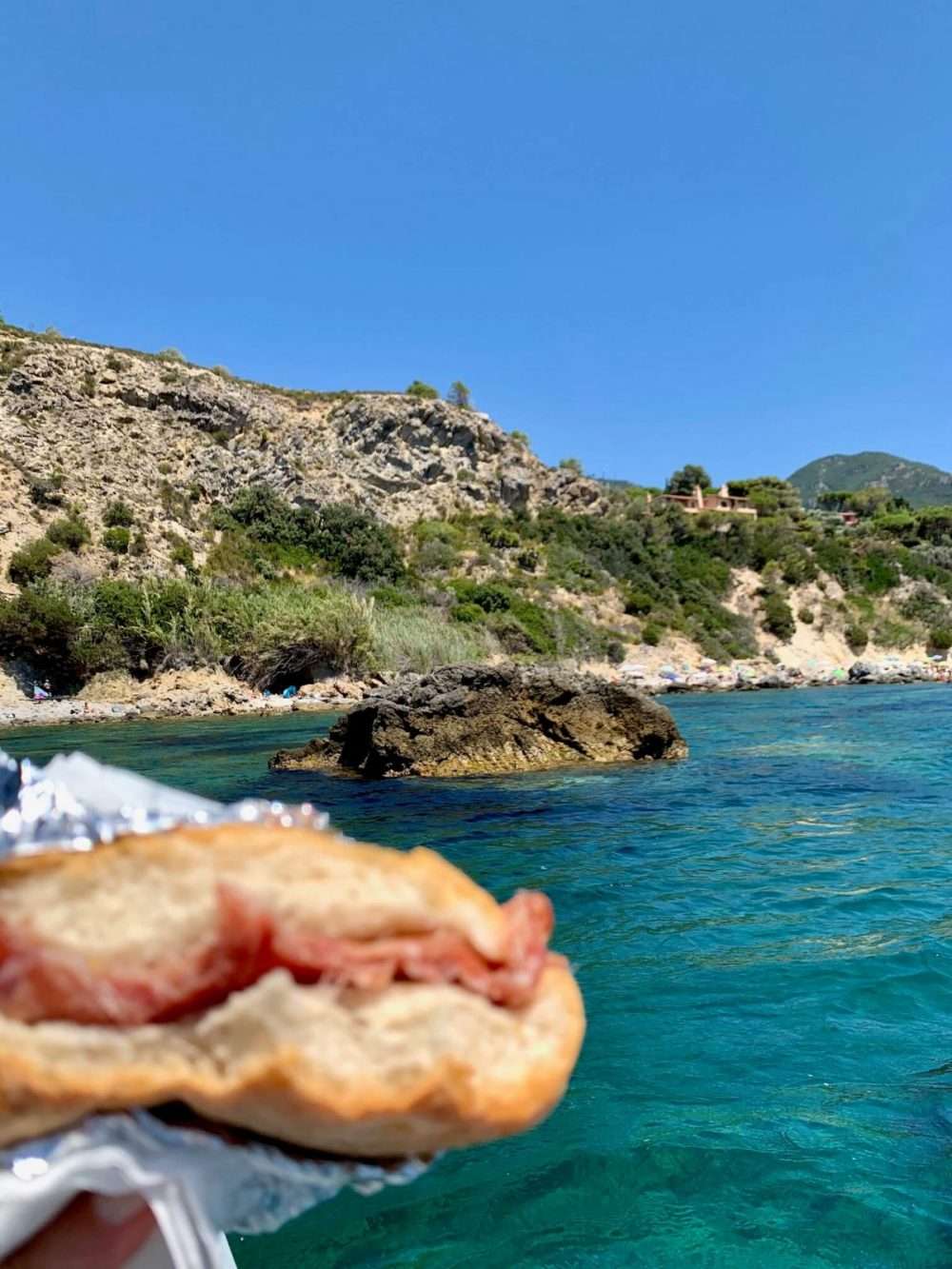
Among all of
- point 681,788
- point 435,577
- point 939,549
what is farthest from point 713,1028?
point 939,549

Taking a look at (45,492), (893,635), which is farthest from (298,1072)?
(893,635)

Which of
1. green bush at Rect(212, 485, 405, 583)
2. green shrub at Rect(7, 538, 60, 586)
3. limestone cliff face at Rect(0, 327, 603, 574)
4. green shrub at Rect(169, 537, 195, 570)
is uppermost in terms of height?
limestone cliff face at Rect(0, 327, 603, 574)

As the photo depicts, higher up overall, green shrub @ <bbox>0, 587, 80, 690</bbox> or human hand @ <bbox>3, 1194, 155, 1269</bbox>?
green shrub @ <bbox>0, 587, 80, 690</bbox>

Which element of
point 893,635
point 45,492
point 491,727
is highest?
point 45,492

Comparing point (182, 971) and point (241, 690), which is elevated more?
point (182, 971)

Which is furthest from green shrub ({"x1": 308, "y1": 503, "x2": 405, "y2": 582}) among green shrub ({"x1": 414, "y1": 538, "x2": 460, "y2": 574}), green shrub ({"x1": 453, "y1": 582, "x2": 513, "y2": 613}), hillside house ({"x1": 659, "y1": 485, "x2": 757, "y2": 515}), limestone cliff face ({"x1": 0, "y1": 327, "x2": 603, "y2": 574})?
hillside house ({"x1": 659, "y1": 485, "x2": 757, "y2": 515})

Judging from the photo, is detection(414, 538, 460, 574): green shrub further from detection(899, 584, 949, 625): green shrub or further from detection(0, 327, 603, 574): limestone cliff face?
Answer: detection(899, 584, 949, 625): green shrub

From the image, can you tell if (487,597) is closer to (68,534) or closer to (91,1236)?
(68,534)

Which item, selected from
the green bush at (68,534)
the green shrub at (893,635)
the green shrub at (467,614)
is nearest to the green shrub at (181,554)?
the green bush at (68,534)

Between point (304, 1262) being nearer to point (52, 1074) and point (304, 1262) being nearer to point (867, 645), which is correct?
point (52, 1074)
